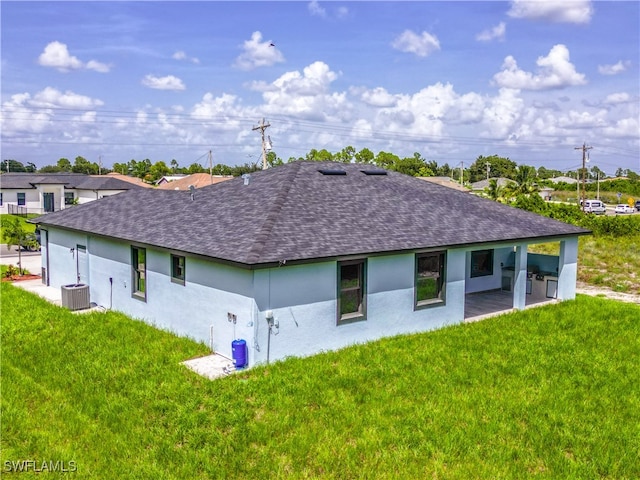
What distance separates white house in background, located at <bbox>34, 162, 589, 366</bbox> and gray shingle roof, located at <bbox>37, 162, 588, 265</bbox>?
63 mm

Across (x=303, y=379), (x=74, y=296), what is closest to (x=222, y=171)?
(x=74, y=296)

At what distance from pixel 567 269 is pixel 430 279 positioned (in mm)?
6827

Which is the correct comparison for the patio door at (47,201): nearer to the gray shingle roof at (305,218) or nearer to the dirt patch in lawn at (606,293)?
the gray shingle roof at (305,218)

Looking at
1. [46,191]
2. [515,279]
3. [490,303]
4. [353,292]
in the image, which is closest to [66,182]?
[46,191]

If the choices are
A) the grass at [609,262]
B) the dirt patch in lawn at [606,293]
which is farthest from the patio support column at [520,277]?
the grass at [609,262]

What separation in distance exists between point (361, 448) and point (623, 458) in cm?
398

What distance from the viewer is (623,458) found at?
7.76 m

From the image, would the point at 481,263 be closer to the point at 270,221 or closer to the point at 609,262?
the point at 270,221

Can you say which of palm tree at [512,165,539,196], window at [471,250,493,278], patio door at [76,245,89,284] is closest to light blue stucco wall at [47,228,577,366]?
patio door at [76,245,89,284]

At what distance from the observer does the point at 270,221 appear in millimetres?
13117

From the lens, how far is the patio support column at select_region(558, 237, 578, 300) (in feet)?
60.2

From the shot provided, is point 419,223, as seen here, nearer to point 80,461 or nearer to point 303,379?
point 303,379

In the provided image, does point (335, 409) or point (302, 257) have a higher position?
point (302, 257)

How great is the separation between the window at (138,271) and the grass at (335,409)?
6.93ft
